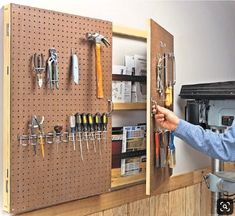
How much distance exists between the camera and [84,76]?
5.97 feet

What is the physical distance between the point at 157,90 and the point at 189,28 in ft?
2.85

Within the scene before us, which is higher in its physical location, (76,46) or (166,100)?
(76,46)

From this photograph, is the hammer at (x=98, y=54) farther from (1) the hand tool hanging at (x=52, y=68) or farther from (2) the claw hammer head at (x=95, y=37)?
(1) the hand tool hanging at (x=52, y=68)

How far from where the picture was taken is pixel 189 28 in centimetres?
267

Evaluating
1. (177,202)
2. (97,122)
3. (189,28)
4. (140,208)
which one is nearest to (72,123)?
(97,122)

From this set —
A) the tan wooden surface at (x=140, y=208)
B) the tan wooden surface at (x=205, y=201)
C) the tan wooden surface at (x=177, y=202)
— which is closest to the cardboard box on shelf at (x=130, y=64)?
the tan wooden surface at (x=140, y=208)

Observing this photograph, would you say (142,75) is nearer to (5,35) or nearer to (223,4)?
(5,35)

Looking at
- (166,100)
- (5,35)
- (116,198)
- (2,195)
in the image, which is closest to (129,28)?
(166,100)

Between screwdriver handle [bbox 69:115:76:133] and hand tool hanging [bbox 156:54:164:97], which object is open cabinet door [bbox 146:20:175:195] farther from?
screwdriver handle [bbox 69:115:76:133]

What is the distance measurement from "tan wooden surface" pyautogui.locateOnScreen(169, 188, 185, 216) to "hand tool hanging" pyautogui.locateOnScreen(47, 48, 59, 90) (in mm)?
1237

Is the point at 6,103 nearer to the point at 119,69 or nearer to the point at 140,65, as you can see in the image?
the point at 119,69

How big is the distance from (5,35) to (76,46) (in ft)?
1.10

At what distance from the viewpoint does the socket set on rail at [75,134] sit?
64.3 inches

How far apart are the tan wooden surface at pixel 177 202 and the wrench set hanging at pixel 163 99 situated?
46cm
